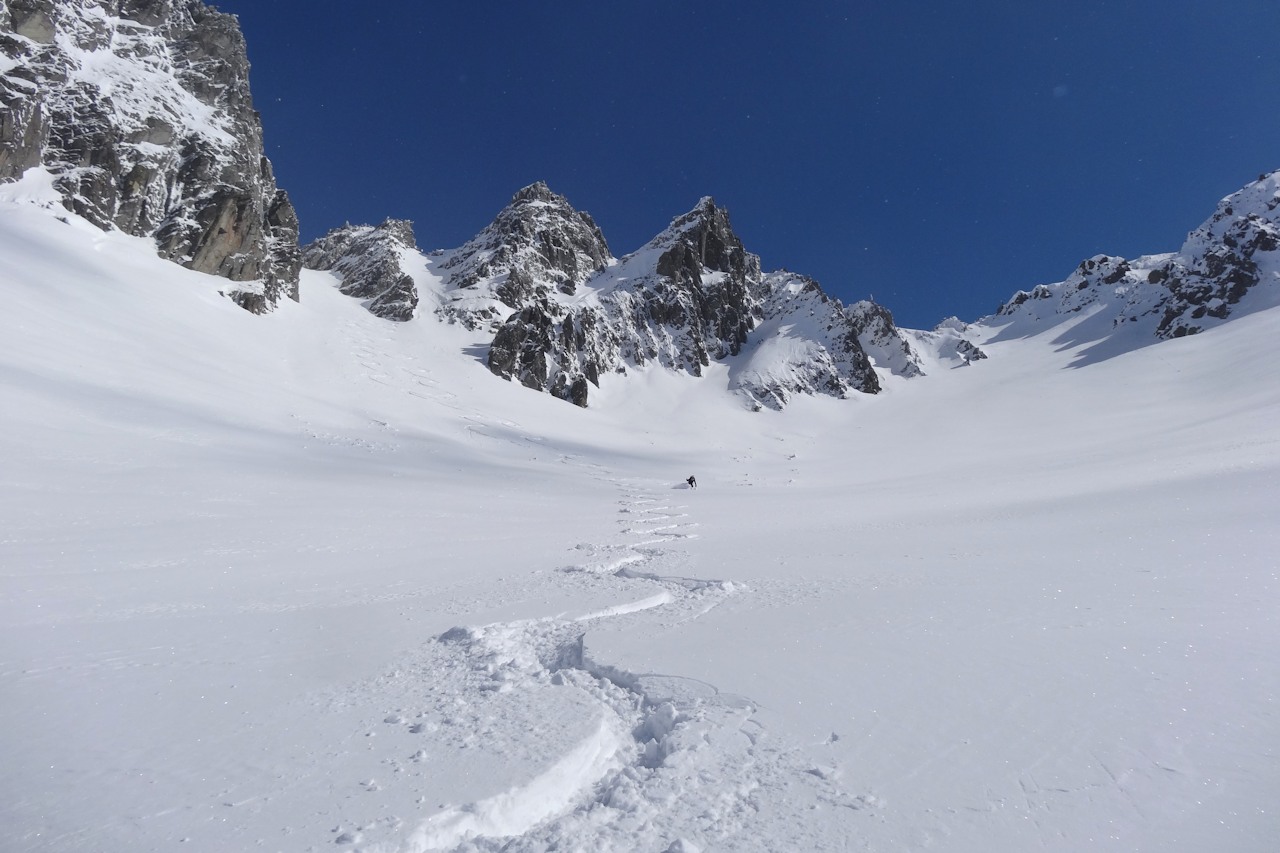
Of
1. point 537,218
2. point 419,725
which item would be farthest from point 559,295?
point 419,725

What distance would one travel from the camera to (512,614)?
7.68m

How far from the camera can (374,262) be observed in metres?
73.8

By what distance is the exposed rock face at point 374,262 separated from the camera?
6756cm

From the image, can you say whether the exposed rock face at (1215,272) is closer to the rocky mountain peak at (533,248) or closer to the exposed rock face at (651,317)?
the exposed rock face at (651,317)

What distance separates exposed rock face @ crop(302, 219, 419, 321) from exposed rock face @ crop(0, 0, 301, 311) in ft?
36.4

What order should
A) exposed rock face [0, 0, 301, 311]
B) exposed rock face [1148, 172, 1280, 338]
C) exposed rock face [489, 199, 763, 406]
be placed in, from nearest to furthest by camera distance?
1. exposed rock face [0, 0, 301, 311]
2. exposed rock face [489, 199, 763, 406]
3. exposed rock face [1148, 172, 1280, 338]

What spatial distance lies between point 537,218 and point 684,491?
72931 millimetres

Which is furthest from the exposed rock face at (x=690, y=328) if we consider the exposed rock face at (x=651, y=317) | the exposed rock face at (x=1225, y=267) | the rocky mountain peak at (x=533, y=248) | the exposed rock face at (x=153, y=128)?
the exposed rock face at (x=1225, y=267)

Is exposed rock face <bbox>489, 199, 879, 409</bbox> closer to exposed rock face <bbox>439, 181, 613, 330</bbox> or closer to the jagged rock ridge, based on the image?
the jagged rock ridge

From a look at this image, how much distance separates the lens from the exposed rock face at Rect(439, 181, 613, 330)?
241 ft

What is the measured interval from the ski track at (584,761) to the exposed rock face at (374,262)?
66.4m

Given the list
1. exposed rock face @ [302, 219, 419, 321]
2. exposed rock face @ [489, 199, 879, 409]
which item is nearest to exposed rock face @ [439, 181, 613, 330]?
exposed rock face @ [489, 199, 879, 409]

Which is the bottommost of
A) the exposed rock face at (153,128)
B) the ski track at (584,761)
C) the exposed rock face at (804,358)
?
the ski track at (584,761)

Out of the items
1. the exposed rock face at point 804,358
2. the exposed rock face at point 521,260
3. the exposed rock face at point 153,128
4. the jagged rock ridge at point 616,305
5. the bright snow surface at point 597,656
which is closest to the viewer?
the bright snow surface at point 597,656
